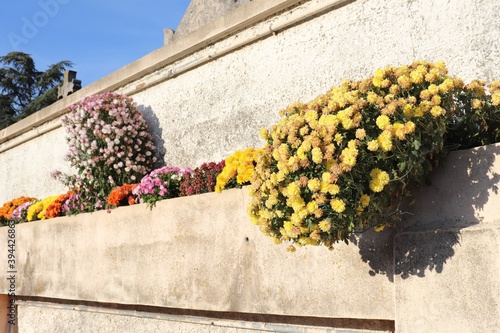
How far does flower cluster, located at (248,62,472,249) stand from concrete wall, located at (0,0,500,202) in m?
0.84

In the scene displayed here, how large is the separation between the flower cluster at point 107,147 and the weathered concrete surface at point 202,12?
220 centimetres

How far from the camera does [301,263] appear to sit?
3166 mm

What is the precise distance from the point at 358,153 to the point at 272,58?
2252 millimetres

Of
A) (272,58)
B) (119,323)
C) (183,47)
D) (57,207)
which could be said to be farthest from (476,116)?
(57,207)

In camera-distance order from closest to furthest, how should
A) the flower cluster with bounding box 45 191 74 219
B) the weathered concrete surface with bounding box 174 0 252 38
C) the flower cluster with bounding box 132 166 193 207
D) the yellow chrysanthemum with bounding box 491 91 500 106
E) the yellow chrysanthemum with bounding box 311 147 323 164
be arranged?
the yellow chrysanthemum with bounding box 311 147 323 164 < the yellow chrysanthemum with bounding box 491 91 500 106 < the flower cluster with bounding box 132 166 193 207 < the flower cluster with bounding box 45 191 74 219 < the weathered concrete surface with bounding box 174 0 252 38

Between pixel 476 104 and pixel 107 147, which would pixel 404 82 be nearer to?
pixel 476 104

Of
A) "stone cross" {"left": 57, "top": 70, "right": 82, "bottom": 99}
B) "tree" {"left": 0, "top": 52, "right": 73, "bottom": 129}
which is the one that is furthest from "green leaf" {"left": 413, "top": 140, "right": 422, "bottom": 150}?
"tree" {"left": 0, "top": 52, "right": 73, "bottom": 129}

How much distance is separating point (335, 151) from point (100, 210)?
3275 mm

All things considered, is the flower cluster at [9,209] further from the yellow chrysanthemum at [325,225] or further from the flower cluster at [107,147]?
the yellow chrysanthemum at [325,225]

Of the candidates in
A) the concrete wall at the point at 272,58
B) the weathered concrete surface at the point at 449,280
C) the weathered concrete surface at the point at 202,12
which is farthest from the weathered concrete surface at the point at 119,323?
the weathered concrete surface at the point at 202,12

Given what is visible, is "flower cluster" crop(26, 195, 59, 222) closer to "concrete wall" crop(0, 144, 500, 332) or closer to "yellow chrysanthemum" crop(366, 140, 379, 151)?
"concrete wall" crop(0, 144, 500, 332)

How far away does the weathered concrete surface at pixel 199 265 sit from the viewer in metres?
2.96

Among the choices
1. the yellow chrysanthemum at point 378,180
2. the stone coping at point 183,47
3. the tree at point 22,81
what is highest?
the tree at point 22,81

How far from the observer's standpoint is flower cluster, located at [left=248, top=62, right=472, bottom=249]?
2.43m
